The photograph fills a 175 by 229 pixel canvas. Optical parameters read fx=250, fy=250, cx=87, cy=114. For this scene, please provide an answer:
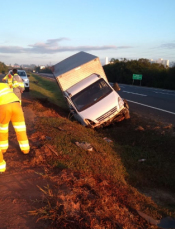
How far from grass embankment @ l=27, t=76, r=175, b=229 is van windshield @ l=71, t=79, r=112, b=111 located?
1.17 metres

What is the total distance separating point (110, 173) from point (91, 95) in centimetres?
521

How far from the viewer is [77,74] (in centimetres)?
1092

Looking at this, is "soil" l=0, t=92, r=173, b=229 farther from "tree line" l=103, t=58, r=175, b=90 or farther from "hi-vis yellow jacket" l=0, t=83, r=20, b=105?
"tree line" l=103, t=58, r=175, b=90

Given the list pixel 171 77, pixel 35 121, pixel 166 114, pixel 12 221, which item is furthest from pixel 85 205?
pixel 171 77

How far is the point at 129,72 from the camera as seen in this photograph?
44.0 meters

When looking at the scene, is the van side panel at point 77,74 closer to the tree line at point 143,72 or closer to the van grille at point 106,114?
the van grille at point 106,114

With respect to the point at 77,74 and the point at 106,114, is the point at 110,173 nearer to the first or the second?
the point at 106,114

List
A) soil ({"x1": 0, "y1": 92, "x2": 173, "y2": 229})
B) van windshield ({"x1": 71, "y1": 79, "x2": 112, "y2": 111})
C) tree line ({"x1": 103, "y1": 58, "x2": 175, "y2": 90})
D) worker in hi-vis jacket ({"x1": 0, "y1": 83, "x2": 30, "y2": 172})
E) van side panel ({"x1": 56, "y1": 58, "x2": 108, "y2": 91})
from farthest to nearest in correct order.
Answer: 1. tree line ({"x1": 103, "y1": 58, "x2": 175, "y2": 90})
2. van side panel ({"x1": 56, "y1": 58, "x2": 108, "y2": 91})
3. van windshield ({"x1": 71, "y1": 79, "x2": 112, "y2": 111})
4. worker in hi-vis jacket ({"x1": 0, "y1": 83, "x2": 30, "y2": 172})
5. soil ({"x1": 0, "y1": 92, "x2": 173, "y2": 229})

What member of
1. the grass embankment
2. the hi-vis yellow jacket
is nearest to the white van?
the grass embankment

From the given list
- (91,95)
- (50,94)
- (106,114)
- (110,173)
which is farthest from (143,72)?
(110,173)

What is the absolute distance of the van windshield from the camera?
9.70 m

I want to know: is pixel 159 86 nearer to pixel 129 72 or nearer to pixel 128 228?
pixel 129 72

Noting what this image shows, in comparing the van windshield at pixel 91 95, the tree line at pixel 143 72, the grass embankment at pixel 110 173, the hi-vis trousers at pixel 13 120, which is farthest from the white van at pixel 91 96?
the tree line at pixel 143 72

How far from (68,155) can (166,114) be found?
7.50 m
